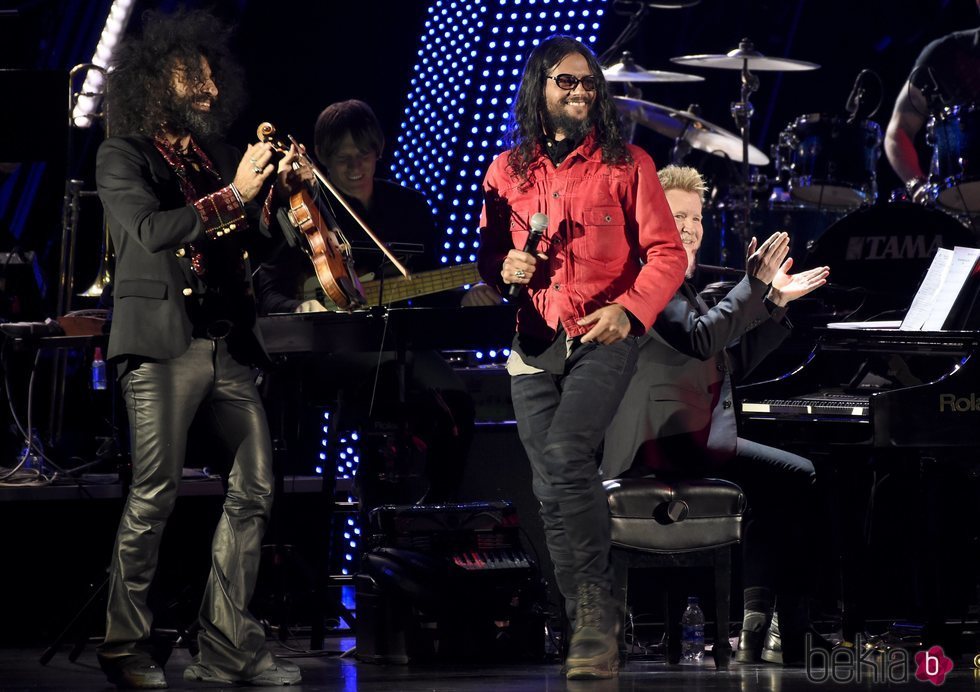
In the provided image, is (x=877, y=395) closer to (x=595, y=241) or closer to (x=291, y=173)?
(x=595, y=241)

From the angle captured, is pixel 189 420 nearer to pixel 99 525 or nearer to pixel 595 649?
pixel 595 649

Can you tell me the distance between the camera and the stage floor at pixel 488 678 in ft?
14.8

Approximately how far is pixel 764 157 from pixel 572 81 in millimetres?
5131

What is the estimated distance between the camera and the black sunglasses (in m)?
4.69

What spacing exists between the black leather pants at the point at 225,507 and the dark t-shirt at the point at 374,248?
3.31ft

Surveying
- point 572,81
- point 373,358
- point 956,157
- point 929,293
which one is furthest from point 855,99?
point 572,81

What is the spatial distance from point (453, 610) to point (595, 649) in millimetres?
840

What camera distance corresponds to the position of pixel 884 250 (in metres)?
6.28

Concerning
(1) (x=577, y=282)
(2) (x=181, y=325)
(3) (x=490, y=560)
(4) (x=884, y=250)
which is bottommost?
(3) (x=490, y=560)

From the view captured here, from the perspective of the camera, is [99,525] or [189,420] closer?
[189,420]

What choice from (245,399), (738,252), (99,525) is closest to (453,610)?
(245,399)

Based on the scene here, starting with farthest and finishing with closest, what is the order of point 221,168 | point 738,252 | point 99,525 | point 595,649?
1. point 738,252
2. point 99,525
3. point 221,168
4. point 595,649

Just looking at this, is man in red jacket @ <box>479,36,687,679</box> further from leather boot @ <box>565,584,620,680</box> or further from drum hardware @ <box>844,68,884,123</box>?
drum hardware @ <box>844,68,884,123</box>

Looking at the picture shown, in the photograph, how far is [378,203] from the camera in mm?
6715
